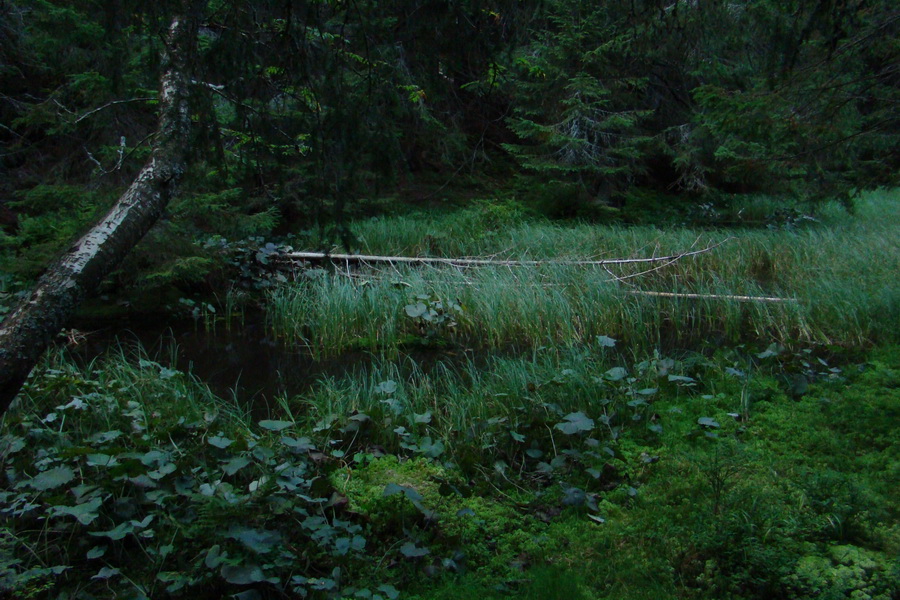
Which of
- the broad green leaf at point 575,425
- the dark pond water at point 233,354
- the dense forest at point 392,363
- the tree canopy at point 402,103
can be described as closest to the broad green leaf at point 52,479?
the dense forest at point 392,363

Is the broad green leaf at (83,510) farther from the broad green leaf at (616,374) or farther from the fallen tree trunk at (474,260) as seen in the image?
the fallen tree trunk at (474,260)

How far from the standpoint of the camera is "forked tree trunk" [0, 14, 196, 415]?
2139 millimetres

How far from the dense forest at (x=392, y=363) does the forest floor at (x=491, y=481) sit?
0.02 metres

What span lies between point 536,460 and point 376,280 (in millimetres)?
4081

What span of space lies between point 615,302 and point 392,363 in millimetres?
2591

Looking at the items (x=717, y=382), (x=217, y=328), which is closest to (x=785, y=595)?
(x=717, y=382)

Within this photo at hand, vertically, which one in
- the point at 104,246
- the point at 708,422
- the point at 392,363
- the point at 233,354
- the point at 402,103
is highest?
the point at 402,103

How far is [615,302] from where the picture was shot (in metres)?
6.41

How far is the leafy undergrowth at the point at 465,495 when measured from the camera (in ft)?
7.72

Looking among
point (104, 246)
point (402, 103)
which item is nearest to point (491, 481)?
point (104, 246)

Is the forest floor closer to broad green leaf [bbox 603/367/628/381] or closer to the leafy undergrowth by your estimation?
the leafy undergrowth

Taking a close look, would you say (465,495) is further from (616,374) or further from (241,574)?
(616,374)

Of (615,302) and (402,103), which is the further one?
(615,302)

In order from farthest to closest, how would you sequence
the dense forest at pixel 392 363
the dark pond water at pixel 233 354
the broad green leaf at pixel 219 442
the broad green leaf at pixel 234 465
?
the dark pond water at pixel 233 354
the broad green leaf at pixel 219 442
the broad green leaf at pixel 234 465
the dense forest at pixel 392 363
